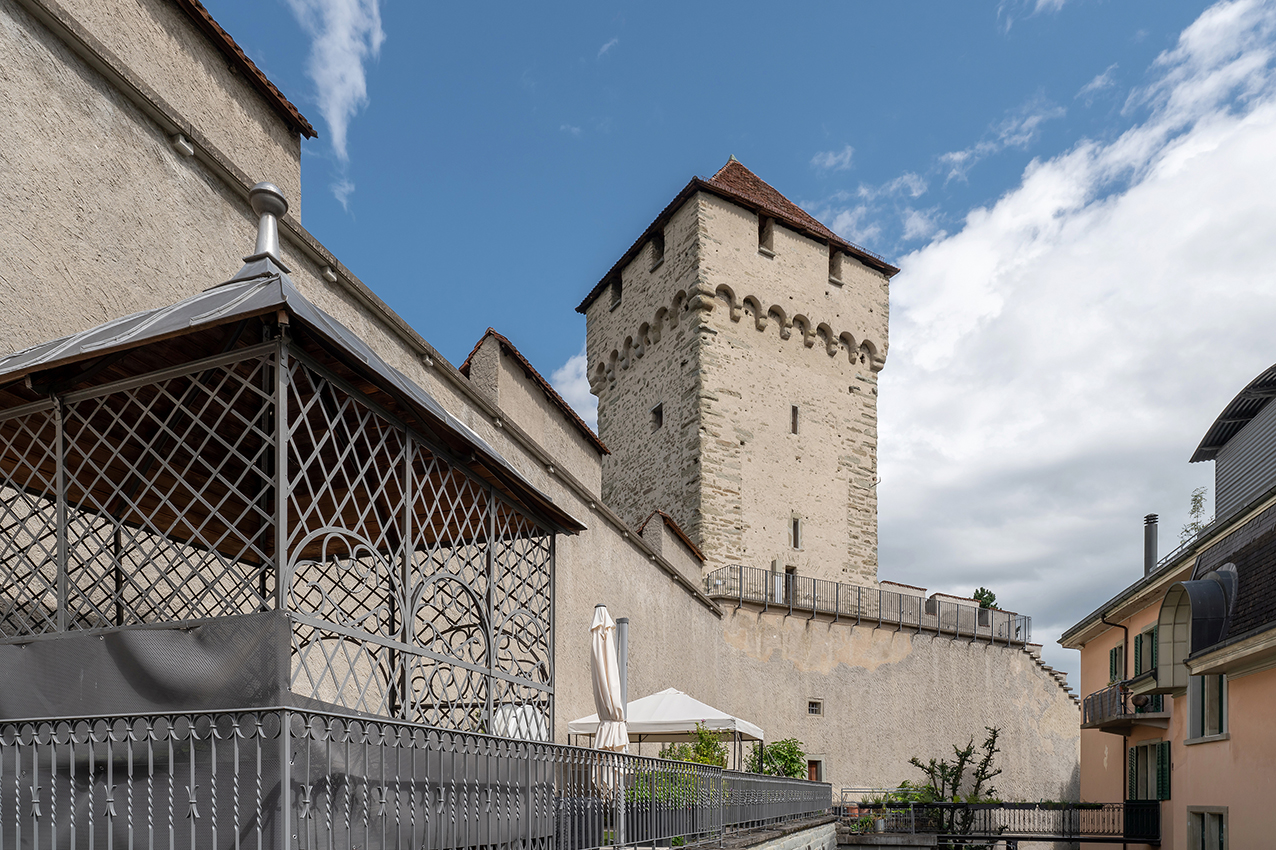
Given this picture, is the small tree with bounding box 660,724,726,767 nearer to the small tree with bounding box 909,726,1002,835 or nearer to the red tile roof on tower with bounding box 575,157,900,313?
the small tree with bounding box 909,726,1002,835

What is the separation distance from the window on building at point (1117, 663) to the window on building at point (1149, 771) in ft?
5.39

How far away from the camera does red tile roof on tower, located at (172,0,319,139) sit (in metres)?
10.3

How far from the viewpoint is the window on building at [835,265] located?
3094 centimetres

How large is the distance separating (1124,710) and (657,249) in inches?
719

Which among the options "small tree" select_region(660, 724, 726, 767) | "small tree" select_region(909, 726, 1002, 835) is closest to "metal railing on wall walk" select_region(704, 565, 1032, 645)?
"small tree" select_region(909, 726, 1002, 835)

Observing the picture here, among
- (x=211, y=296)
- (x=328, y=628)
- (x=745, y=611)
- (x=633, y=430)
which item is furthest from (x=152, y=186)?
(x=633, y=430)

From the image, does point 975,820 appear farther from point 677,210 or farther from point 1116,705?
point 677,210

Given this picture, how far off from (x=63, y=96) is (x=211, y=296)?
3.28 meters

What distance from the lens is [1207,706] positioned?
56.1ft

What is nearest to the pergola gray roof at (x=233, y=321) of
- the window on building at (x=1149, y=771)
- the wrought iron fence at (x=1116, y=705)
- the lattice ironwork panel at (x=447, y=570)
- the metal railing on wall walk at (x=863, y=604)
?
the lattice ironwork panel at (x=447, y=570)

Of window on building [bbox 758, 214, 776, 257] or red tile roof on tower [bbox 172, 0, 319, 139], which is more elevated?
window on building [bbox 758, 214, 776, 257]

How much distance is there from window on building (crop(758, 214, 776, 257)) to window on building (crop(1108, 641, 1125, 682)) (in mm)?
14344

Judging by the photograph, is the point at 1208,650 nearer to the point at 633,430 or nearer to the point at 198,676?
the point at 198,676

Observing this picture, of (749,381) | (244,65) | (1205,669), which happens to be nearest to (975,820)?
(1205,669)
